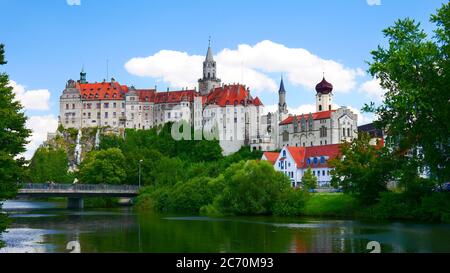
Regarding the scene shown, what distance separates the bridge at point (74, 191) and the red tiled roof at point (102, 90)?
6937 centimetres

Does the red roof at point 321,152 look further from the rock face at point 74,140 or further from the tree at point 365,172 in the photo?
the rock face at point 74,140

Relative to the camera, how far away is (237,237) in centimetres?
3769

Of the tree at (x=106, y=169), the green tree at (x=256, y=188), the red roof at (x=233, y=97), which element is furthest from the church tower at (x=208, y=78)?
the green tree at (x=256, y=188)

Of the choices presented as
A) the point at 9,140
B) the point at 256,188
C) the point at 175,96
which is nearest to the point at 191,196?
the point at 256,188

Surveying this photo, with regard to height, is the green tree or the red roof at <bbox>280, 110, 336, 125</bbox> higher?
the red roof at <bbox>280, 110, 336, 125</bbox>

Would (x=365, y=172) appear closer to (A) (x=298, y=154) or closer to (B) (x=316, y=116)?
(A) (x=298, y=154)

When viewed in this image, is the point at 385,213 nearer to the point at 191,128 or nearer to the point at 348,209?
the point at 348,209

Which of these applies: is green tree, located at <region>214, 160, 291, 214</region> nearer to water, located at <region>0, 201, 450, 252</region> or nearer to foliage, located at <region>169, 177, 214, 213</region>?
foliage, located at <region>169, 177, 214, 213</region>

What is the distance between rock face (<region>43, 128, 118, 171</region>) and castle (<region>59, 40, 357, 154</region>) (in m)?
5.83

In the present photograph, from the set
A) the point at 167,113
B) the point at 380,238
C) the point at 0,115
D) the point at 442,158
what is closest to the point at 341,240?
the point at 380,238

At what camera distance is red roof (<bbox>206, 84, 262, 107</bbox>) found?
135 meters

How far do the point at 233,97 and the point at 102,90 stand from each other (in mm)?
39641

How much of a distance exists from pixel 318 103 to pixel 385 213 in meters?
87.9

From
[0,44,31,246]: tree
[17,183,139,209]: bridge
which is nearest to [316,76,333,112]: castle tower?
[17,183,139,209]: bridge
